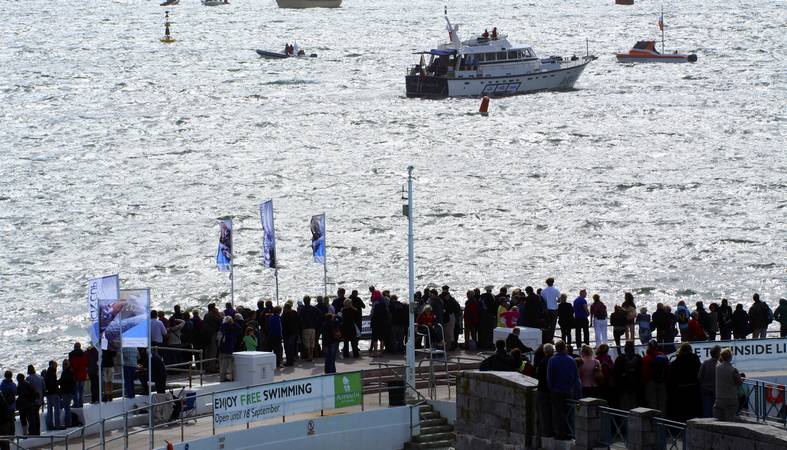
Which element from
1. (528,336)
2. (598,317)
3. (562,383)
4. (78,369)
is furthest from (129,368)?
(598,317)

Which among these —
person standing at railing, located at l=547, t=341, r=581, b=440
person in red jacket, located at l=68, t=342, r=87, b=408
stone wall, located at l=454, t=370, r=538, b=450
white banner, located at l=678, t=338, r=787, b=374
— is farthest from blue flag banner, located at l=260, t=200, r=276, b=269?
person standing at railing, located at l=547, t=341, r=581, b=440

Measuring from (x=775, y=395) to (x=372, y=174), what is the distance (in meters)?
53.0

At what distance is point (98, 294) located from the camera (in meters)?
21.9

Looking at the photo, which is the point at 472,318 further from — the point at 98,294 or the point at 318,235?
the point at 98,294

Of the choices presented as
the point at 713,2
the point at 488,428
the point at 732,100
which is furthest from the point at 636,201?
the point at 713,2

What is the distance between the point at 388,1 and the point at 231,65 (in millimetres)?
55334

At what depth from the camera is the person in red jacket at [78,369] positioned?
22969 mm

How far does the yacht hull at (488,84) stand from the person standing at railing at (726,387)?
7307 centimetres

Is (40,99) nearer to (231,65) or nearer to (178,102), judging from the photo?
(178,102)

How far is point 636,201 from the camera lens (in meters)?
64.5

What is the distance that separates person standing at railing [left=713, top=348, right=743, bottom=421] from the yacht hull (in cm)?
7307

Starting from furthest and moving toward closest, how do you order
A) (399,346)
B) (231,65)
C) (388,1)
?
(388,1) → (231,65) → (399,346)

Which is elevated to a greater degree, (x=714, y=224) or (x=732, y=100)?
(x=732, y=100)

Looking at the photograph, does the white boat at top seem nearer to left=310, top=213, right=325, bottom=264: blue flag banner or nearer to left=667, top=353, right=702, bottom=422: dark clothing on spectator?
left=310, top=213, right=325, bottom=264: blue flag banner
